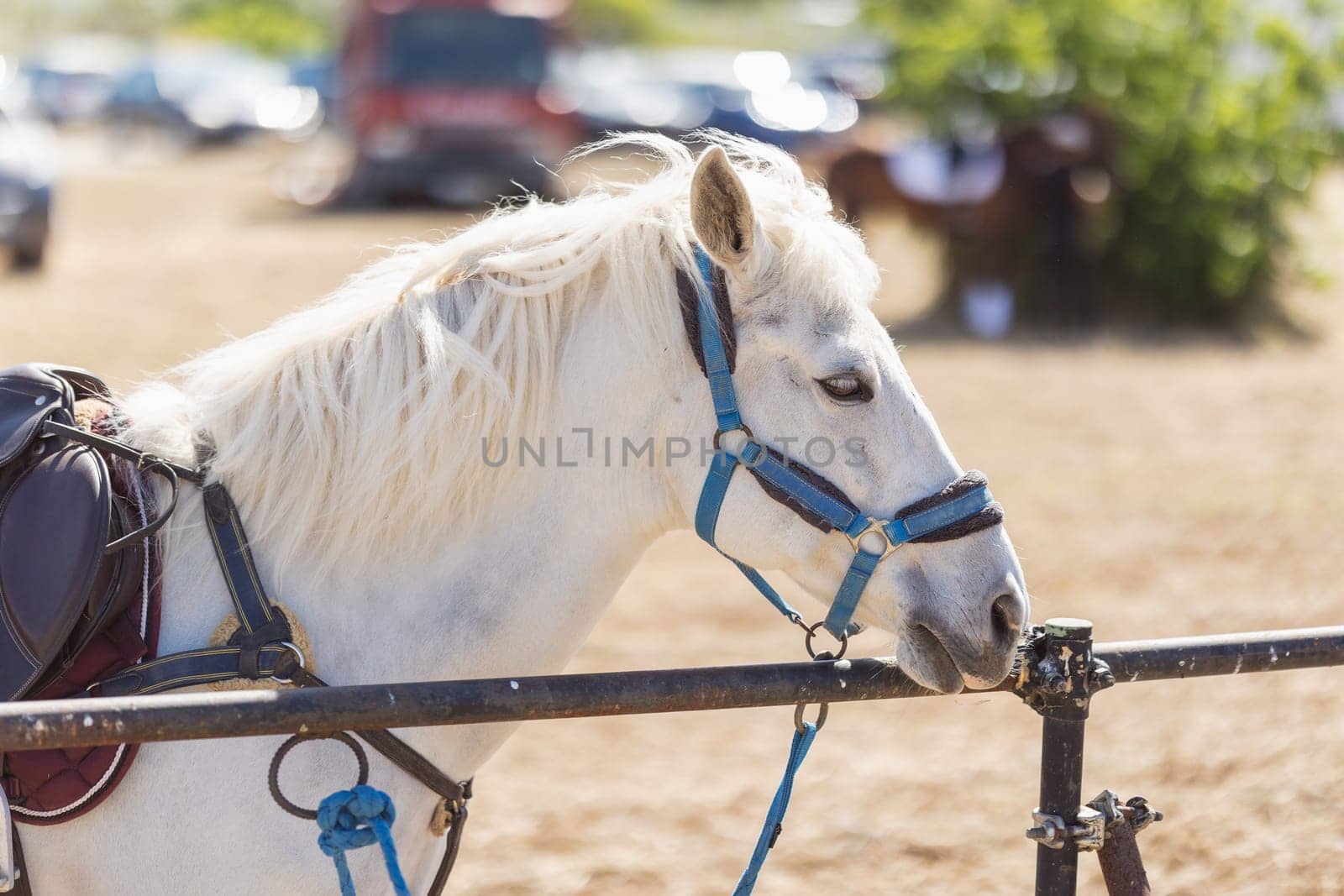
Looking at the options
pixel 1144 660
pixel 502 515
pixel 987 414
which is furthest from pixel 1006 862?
pixel 987 414

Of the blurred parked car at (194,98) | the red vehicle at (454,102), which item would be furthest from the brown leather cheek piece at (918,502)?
the blurred parked car at (194,98)

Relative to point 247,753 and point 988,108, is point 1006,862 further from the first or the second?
point 988,108

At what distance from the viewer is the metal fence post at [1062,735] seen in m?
2.00

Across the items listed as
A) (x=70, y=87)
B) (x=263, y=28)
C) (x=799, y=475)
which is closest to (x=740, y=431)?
(x=799, y=475)

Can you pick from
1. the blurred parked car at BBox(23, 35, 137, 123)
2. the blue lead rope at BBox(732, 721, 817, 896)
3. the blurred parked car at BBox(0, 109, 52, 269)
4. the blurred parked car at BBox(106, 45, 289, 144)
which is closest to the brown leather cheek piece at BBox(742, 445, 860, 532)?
the blue lead rope at BBox(732, 721, 817, 896)

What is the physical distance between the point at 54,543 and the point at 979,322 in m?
10.2

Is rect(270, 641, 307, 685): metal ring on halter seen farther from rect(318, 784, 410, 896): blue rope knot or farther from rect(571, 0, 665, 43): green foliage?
rect(571, 0, 665, 43): green foliage

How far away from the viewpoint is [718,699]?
74.0 inches

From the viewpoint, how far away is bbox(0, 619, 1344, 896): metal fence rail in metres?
1.67

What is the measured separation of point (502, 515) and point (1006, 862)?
234 centimetres

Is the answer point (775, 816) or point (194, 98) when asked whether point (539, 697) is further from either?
point (194, 98)

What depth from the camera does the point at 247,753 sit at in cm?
196

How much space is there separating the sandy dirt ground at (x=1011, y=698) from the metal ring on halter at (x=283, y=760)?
1215mm

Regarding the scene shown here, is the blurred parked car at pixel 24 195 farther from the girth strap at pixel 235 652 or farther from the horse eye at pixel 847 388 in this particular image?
the horse eye at pixel 847 388
